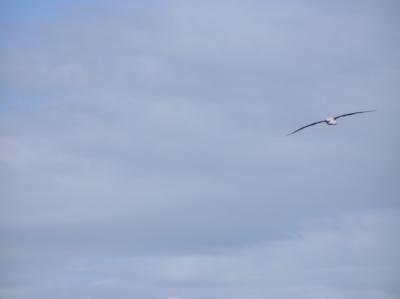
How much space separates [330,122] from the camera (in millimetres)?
76750
